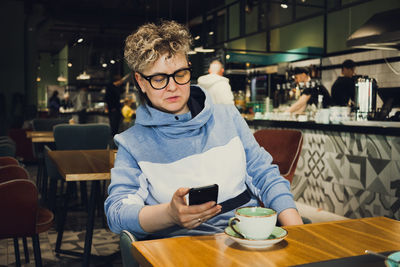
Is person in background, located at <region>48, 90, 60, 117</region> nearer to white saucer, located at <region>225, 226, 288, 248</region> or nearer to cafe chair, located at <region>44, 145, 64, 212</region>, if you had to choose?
cafe chair, located at <region>44, 145, 64, 212</region>

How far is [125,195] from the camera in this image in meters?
1.24

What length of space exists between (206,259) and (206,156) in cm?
56

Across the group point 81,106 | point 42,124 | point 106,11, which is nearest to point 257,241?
point 42,124

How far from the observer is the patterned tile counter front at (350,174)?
366 cm

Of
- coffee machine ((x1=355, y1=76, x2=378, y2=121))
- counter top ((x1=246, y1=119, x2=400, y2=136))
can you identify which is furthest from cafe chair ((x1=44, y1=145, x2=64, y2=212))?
coffee machine ((x1=355, y1=76, x2=378, y2=121))

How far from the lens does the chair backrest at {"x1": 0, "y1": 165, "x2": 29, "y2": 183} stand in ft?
8.15

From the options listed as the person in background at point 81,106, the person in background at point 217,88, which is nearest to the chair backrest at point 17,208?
the person in background at point 217,88

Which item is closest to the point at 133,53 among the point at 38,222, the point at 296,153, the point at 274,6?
the point at 38,222

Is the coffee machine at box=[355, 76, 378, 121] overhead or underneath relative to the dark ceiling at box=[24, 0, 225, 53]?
underneath

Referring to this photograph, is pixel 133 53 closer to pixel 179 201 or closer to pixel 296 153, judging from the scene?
pixel 179 201

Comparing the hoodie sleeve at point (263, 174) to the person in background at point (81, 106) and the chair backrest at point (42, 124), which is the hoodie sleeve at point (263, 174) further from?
the person in background at point (81, 106)

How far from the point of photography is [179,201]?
96 cm

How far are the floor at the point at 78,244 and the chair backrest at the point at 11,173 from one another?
876 millimetres

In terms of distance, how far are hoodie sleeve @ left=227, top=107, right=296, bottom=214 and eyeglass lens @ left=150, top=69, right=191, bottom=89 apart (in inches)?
11.7
